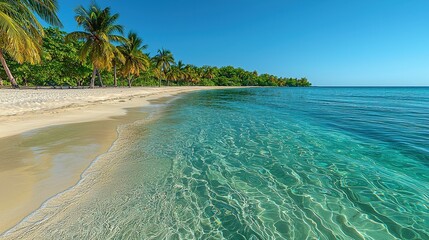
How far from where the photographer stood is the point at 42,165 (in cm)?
479

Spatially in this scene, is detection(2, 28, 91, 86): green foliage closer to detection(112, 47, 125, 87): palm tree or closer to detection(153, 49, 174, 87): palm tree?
detection(112, 47, 125, 87): palm tree

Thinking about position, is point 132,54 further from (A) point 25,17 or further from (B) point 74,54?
(A) point 25,17

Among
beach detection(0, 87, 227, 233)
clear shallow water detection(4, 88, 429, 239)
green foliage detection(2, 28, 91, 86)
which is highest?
green foliage detection(2, 28, 91, 86)

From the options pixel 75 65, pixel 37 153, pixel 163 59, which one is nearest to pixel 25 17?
pixel 37 153

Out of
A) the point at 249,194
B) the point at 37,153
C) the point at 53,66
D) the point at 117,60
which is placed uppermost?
the point at 117,60

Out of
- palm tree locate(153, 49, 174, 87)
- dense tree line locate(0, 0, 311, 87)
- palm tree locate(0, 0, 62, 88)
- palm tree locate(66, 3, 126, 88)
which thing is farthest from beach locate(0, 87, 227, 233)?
palm tree locate(153, 49, 174, 87)

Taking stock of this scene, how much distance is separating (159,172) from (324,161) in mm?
4848

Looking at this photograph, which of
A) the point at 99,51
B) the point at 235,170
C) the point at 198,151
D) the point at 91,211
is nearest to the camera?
the point at 91,211

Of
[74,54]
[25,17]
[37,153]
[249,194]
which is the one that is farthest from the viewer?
[74,54]

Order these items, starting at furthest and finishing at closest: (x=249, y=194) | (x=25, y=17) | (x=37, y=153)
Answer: (x=25, y=17) → (x=37, y=153) → (x=249, y=194)

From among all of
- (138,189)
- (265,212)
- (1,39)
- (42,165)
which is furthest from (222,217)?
(1,39)

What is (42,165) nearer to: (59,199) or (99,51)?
(59,199)

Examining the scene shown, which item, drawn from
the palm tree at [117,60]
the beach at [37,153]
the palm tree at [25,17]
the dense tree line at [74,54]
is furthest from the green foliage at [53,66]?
the beach at [37,153]

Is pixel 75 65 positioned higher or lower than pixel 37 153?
higher
